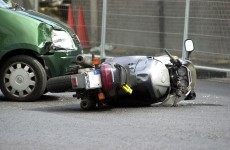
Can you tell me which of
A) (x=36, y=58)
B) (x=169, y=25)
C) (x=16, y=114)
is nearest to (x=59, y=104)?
(x=36, y=58)

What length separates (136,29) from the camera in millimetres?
17531

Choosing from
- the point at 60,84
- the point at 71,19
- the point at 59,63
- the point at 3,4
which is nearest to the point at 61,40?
the point at 59,63

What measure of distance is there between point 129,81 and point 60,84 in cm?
84

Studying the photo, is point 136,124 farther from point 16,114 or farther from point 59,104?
point 59,104

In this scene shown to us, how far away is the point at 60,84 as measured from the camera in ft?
33.8

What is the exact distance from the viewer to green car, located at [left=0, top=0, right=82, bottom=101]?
11.3 metres

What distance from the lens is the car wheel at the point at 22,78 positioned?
37.0ft

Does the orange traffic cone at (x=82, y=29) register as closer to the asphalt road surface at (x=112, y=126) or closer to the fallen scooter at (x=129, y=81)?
the asphalt road surface at (x=112, y=126)

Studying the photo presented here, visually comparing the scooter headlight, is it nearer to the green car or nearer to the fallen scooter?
the fallen scooter

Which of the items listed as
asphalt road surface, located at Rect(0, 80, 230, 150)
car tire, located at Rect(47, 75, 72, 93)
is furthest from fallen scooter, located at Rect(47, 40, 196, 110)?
asphalt road surface, located at Rect(0, 80, 230, 150)

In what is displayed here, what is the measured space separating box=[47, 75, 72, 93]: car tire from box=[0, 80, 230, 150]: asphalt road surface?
0.92ft

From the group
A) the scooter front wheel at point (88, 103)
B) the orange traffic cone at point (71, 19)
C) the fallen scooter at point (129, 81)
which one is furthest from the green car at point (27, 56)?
the orange traffic cone at point (71, 19)

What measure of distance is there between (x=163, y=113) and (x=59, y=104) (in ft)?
5.43

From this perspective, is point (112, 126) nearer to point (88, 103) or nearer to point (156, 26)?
point (88, 103)
